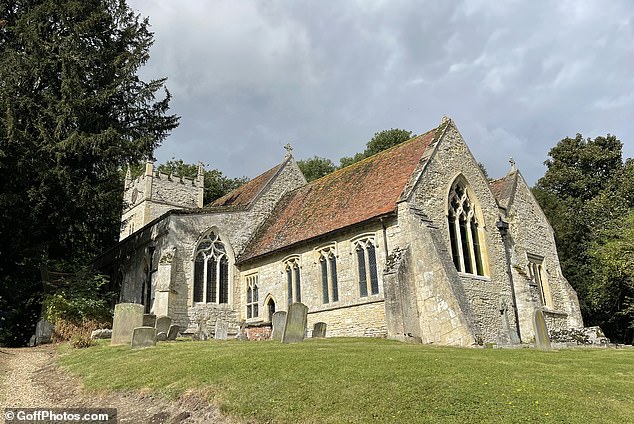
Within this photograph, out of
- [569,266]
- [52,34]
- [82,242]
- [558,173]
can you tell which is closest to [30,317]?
[82,242]

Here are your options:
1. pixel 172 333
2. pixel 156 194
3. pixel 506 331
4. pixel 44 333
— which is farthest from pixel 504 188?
pixel 156 194

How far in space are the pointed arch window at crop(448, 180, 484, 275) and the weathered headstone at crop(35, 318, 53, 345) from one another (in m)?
16.1

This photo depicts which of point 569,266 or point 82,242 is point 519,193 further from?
point 82,242

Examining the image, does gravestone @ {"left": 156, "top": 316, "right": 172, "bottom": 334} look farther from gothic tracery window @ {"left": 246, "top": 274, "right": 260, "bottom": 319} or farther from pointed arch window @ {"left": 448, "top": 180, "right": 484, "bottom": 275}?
pointed arch window @ {"left": 448, "top": 180, "right": 484, "bottom": 275}

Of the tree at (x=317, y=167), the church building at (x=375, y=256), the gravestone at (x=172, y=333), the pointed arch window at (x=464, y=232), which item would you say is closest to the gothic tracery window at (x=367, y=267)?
the church building at (x=375, y=256)

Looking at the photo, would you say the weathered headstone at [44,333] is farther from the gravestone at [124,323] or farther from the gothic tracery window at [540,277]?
the gothic tracery window at [540,277]

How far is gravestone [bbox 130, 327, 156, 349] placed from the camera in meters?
13.9

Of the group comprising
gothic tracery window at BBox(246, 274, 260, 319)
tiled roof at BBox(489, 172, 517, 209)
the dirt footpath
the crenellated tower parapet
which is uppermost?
the crenellated tower parapet

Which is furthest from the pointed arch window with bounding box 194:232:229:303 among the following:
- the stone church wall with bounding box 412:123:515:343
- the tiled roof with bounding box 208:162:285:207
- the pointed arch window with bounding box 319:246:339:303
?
the stone church wall with bounding box 412:123:515:343

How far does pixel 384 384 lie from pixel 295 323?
661cm

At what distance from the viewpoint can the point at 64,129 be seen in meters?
21.2

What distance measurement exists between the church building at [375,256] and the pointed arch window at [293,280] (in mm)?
46

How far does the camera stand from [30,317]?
2448 centimetres

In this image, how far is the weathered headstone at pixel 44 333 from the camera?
778 inches
